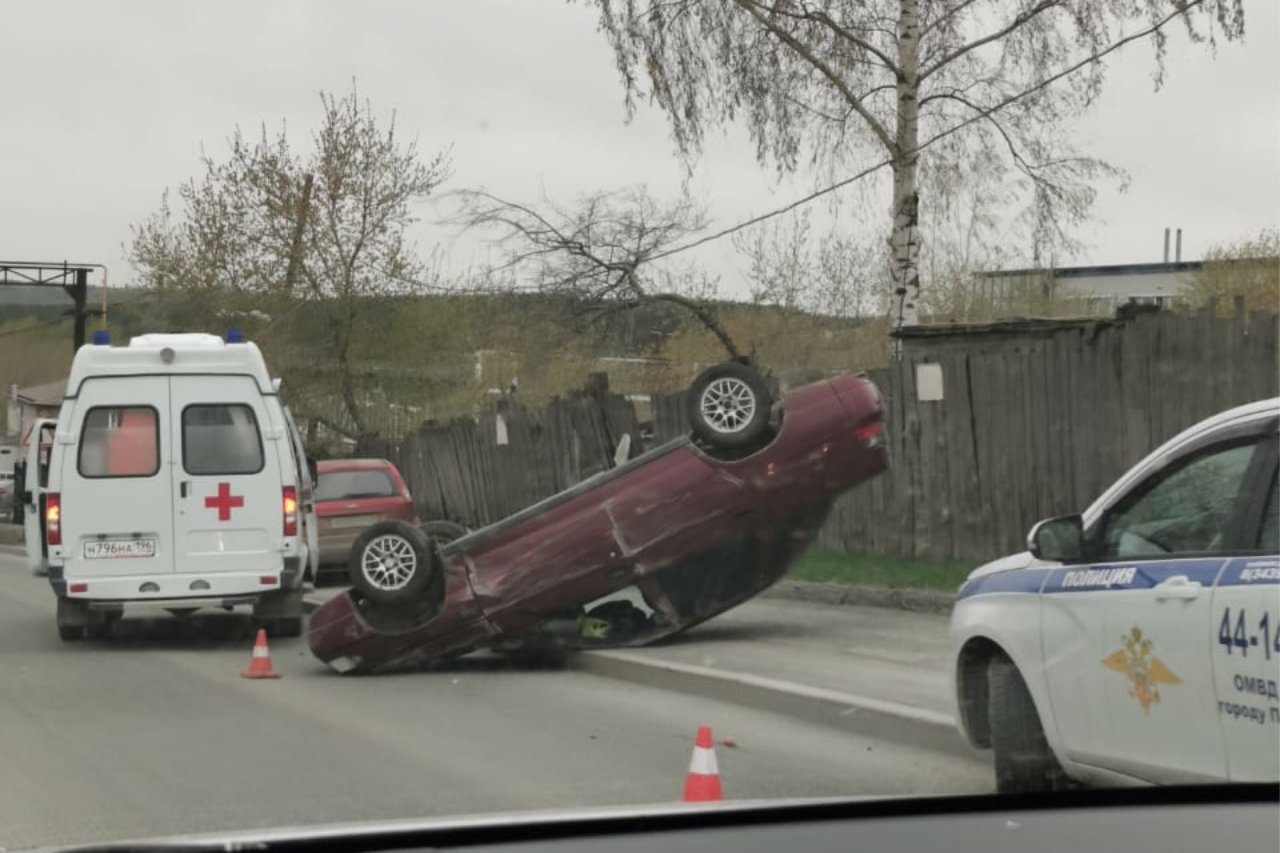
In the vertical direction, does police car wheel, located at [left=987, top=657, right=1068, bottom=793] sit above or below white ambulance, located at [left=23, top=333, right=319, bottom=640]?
below

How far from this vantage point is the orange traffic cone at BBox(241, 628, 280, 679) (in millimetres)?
11938

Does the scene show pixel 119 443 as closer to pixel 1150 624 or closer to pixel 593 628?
pixel 593 628

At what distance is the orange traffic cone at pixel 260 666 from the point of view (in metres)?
11.9

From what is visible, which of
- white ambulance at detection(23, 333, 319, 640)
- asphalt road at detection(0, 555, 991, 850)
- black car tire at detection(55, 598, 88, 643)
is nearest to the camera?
asphalt road at detection(0, 555, 991, 850)

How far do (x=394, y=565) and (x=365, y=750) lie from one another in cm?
287

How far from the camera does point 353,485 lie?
2094 centimetres

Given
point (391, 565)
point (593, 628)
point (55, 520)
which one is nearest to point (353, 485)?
point (55, 520)

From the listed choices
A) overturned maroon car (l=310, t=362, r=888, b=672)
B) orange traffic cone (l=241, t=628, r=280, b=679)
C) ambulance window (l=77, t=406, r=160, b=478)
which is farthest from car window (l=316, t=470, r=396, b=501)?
overturned maroon car (l=310, t=362, r=888, b=672)

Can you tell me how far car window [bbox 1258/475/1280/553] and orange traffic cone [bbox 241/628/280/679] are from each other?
319 inches

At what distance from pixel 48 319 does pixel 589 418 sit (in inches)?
1526

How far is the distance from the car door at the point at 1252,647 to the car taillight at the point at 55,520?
34.6ft

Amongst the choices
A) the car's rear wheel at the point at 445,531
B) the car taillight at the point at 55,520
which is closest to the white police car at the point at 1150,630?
the car's rear wheel at the point at 445,531

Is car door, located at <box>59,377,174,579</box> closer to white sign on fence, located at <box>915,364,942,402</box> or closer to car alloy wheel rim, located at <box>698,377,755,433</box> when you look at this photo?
car alloy wheel rim, located at <box>698,377,755,433</box>

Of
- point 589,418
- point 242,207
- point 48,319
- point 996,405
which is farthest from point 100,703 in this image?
point 48,319
